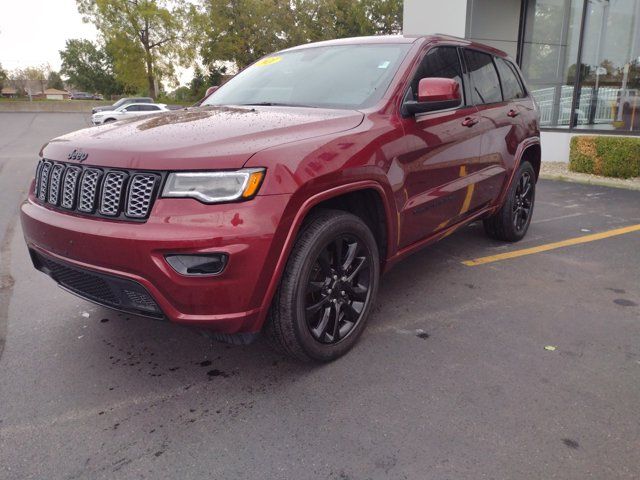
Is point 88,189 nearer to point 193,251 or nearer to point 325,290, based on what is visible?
point 193,251

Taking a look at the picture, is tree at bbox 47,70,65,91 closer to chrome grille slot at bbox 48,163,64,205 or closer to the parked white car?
the parked white car

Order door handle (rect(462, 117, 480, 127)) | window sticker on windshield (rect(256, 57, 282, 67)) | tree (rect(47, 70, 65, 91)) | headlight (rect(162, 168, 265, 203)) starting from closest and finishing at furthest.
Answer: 1. headlight (rect(162, 168, 265, 203))
2. door handle (rect(462, 117, 480, 127))
3. window sticker on windshield (rect(256, 57, 282, 67))
4. tree (rect(47, 70, 65, 91))

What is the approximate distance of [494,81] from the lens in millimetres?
4570

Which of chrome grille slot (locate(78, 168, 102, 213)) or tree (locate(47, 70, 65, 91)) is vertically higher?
tree (locate(47, 70, 65, 91))

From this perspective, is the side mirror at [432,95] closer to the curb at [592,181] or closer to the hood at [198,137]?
the hood at [198,137]

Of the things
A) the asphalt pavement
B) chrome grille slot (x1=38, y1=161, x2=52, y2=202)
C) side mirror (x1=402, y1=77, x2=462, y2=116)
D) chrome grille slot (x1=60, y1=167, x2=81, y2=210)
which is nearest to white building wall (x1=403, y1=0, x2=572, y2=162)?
the asphalt pavement

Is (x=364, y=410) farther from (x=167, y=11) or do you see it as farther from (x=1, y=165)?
(x=167, y=11)

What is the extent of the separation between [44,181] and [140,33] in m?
41.5

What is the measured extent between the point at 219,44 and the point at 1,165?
34.9 m

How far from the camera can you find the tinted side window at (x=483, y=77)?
4180 millimetres

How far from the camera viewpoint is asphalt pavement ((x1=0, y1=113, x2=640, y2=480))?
6.96 ft

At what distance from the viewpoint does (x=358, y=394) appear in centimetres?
258

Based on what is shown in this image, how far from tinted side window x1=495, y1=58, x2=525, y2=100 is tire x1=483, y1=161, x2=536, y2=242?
26.8 inches

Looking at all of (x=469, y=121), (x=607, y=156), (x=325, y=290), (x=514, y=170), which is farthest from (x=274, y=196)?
(x=607, y=156)
